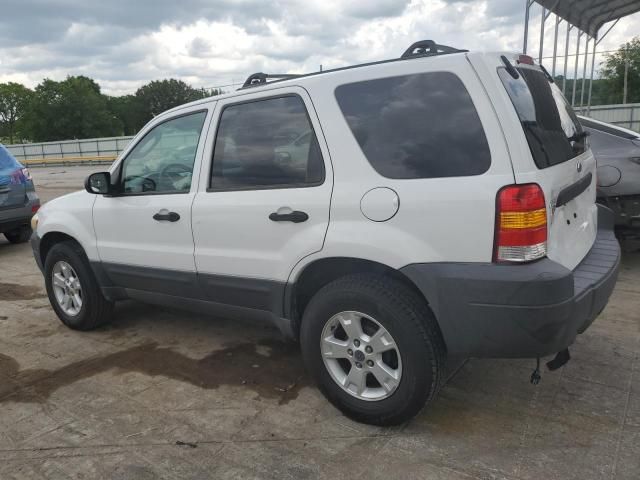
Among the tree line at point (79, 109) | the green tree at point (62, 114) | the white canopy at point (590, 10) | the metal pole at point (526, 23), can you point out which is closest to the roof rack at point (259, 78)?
the metal pole at point (526, 23)

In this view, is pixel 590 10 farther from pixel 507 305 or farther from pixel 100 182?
pixel 507 305

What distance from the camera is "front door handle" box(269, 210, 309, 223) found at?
2.98 m

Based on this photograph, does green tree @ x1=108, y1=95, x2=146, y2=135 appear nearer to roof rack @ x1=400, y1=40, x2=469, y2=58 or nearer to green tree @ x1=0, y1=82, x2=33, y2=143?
green tree @ x1=0, y1=82, x2=33, y2=143

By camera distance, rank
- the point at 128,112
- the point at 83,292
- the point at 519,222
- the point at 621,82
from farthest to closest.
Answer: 1. the point at 128,112
2. the point at 621,82
3. the point at 83,292
4. the point at 519,222

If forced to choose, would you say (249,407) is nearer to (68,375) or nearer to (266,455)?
(266,455)

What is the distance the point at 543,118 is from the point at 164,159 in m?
2.45

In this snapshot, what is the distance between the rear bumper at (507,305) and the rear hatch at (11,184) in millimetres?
7105

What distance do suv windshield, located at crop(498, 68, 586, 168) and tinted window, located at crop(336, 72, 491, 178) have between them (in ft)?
0.79

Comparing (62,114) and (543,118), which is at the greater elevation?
(62,114)

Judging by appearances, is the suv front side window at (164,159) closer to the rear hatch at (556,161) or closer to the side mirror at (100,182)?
the side mirror at (100,182)

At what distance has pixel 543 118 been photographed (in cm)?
280

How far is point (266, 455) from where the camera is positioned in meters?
2.73

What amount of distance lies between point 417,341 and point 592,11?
16053mm

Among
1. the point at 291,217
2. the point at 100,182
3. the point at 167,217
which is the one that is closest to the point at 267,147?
the point at 291,217
